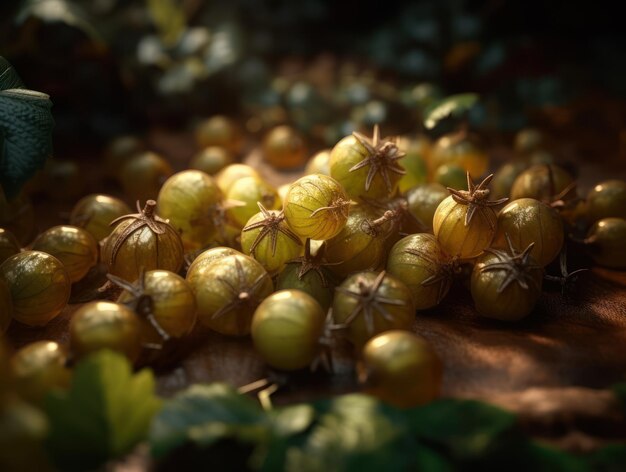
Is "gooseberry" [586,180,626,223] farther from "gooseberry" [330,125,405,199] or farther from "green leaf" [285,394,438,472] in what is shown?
"green leaf" [285,394,438,472]

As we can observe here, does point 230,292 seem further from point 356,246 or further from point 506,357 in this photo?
point 506,357

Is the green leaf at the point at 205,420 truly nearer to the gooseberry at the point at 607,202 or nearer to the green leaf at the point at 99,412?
the green leaf at the point at 99,412

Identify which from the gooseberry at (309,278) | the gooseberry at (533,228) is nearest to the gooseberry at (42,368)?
the gooseberry at (309,278)

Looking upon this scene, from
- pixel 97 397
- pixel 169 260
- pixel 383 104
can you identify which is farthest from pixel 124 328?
pixel 383 104

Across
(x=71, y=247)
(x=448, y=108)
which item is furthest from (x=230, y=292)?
(x=448, y=108)

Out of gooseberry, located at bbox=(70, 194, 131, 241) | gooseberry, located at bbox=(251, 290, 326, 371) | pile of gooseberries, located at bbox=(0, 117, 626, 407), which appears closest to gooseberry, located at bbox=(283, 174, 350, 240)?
pile of gooseberries, located at bbox=(0, 117, 626, 407)

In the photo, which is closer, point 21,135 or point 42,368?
point 42,368

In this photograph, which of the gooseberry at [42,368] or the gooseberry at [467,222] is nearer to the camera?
the gooseberry at [42,368]
